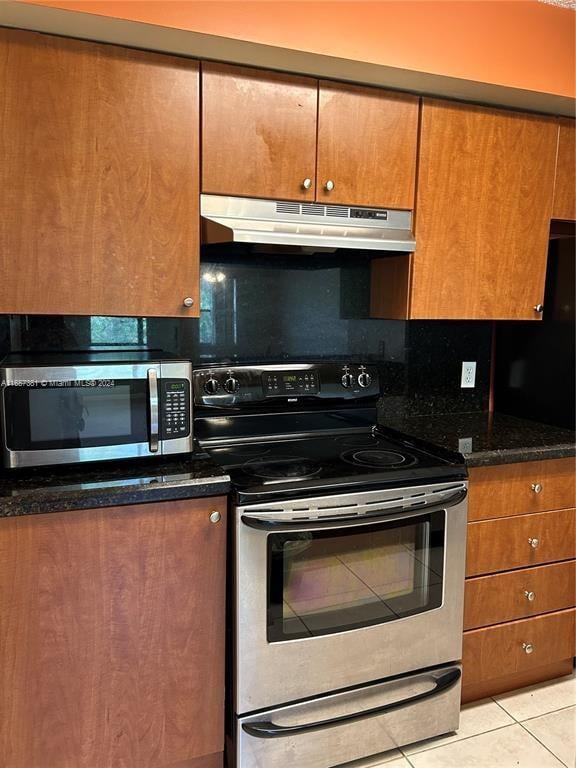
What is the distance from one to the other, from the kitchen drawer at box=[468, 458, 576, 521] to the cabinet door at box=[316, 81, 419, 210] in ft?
3.18

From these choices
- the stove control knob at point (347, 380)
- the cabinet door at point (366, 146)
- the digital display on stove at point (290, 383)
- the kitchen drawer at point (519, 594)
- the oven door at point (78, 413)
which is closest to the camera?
the oven door at point (78, 413)

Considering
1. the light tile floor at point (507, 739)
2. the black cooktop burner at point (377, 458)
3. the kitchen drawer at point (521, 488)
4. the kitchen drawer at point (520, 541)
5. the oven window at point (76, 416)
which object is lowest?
the light tile floor at point (507, 739)

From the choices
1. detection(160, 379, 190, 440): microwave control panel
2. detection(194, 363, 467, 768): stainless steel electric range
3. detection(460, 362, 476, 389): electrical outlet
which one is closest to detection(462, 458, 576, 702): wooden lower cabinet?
detection(194, 363, 467, 768): stainless steel electric range

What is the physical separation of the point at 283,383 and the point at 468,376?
0.96 m

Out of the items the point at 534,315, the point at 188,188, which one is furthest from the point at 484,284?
the point at 188,188

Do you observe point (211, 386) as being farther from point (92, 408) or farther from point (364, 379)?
point (364, 379)

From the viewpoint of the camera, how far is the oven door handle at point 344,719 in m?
1.70

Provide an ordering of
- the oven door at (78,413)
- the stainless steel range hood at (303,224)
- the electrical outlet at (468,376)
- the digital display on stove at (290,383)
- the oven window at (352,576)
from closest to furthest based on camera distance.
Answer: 1. the oven door at (78,413)
2. the oven window at (352,576)
3. the stainless steel range hood at (303,224)
4. the digital display on stove at (290,383)
5. the electrical outlet at (468,376)

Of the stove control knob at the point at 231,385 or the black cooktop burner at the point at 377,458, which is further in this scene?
the stove control knob at the point at 231,385

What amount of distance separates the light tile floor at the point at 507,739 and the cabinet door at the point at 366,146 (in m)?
1.79

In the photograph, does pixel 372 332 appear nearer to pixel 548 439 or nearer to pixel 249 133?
pixel 548 439

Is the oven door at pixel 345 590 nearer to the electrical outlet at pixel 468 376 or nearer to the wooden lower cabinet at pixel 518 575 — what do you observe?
the wooden lower cabinet at pixel 518 575

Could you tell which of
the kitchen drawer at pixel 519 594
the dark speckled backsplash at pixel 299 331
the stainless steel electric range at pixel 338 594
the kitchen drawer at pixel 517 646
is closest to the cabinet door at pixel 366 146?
the dark speckled backsplash at pixel 299 331

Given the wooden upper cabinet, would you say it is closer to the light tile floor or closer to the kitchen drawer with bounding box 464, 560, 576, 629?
the kitchen drawer with bounding box 464, 560, 576, 629
